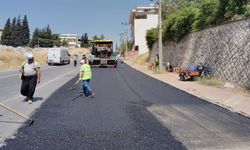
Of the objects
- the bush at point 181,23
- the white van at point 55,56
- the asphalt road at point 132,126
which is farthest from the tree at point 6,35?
the asphalt road at point 132,126

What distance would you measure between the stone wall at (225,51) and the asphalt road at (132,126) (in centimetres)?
539

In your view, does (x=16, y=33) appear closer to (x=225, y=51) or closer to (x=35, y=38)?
(x=35, y=38)

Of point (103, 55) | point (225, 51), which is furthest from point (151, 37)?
point (225, 51)

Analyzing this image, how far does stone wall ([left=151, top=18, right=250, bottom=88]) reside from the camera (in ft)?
64.1

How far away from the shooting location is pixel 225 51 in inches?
898

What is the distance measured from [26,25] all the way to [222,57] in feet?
438

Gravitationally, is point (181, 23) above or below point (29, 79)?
above

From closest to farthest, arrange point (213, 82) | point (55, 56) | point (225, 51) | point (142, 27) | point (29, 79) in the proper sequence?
point (29, 79) → point (213, 82) → point (225, 51) → point (55, 56) → point (142, 27)

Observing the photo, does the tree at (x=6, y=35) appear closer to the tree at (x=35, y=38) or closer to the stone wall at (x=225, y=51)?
the tree at (x=35, y=38)

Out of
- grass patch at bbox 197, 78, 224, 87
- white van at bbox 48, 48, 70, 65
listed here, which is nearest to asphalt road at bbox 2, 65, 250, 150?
grass patch at bbox 197, 78, 224, 87

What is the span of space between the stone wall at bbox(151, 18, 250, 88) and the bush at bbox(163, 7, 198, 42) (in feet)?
5.69

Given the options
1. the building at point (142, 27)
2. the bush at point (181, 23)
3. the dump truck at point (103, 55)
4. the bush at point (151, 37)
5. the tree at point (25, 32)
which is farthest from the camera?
the tree at point (25, 32)

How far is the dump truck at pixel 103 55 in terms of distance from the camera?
165 ft

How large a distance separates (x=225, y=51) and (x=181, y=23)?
13528 millimetres
